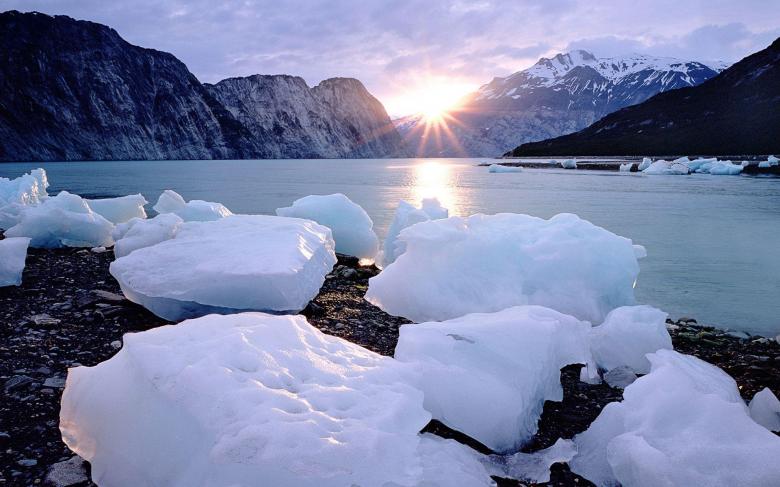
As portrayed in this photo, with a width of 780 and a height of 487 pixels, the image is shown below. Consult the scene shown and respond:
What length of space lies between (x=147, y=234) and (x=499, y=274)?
15.5 feet

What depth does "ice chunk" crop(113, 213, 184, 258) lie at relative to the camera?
6.75m

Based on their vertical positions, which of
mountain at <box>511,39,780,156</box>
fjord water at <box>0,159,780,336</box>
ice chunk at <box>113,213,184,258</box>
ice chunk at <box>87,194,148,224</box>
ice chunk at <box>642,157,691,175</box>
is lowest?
fjord water at <box>0,159,780,336</box>

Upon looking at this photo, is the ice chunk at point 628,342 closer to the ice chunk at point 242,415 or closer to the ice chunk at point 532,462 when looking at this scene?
the ice chunk at point 532,462

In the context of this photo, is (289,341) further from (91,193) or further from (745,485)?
(91,193)

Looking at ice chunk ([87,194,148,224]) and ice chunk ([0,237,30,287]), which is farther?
ice chunk ([87,194,148,224])

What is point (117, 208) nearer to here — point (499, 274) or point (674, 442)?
point (499, 274)

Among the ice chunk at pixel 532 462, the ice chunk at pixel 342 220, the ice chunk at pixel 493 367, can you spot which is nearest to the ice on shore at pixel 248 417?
the ice chunk at pixel 532 462

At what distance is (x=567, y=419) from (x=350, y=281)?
14.2 feet

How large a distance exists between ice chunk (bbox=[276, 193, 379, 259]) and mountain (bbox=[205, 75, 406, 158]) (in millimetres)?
125496

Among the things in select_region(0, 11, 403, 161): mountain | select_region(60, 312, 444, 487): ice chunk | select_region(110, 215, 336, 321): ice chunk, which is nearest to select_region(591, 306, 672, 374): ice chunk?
select_region(60, 312, 444, 487): ice chunk

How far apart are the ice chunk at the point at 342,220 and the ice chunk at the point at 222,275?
3944 mm

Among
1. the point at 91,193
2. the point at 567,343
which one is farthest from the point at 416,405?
the point at 91,193

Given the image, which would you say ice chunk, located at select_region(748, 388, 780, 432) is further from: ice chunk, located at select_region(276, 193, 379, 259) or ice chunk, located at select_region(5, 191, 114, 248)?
ice chunk, located at select_region(5, 191, 114, 248)

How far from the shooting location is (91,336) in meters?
4.61
